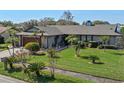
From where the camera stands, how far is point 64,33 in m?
25.7

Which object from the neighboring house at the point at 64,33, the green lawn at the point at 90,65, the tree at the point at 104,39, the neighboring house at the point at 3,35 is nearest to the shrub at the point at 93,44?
the tree at the point at 104,39

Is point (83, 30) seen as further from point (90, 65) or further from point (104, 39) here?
point (90, 65)

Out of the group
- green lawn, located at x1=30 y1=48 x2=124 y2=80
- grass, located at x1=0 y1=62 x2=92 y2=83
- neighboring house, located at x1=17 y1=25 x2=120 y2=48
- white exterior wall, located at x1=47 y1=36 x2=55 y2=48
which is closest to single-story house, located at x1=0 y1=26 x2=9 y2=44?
neighboring house, located at x1=17 y1=25 x2=120 y2=48

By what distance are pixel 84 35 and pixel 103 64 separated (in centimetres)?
1103

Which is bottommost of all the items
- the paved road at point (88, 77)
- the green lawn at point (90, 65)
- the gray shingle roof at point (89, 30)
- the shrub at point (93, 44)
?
the shrub at point (93, 44)

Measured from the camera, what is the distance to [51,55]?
44.5 ft

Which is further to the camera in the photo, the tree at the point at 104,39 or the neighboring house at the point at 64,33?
the tree at the point at 104,39

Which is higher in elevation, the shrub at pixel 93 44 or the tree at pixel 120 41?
the tree at pixel 120 41

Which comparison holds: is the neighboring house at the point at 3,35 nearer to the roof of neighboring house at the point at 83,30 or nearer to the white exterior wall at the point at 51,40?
the roof of neighboring house at the point at 83,30

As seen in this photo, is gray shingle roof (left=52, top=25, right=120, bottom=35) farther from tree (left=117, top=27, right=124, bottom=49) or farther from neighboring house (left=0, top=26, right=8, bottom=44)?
neighboring house (left=0, top=26, right=8, bottom=44)

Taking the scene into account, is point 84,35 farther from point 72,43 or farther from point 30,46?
point 30,46

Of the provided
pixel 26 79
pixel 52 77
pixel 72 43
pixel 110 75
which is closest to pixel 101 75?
pixel 110 75

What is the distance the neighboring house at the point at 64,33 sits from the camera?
72.3 feet

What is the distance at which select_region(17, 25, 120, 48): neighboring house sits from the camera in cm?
2205
